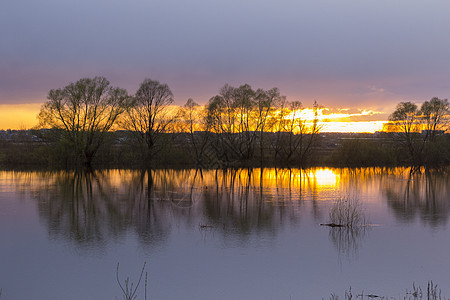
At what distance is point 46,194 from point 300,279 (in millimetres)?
19170

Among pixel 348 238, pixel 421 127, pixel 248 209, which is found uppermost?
pixel 421 127

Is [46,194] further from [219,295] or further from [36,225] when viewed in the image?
[219,295]

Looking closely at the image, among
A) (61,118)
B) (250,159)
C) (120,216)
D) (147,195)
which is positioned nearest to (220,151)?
(250,159)

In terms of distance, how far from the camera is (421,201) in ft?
77.3

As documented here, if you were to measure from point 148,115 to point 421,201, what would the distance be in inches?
1659

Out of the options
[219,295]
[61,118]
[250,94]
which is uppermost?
[250,94]

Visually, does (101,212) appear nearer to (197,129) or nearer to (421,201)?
(421,201)

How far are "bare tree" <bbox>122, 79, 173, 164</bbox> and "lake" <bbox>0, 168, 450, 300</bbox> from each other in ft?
114

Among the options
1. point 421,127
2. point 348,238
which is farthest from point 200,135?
point 348,238

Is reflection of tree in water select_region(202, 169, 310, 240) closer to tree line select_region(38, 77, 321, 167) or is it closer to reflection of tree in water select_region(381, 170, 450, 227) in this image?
reflection of tree in water select_region(381, 170, 450, 227)

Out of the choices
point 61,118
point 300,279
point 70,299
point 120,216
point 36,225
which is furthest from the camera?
point 61,118

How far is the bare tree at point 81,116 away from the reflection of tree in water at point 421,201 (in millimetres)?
37892

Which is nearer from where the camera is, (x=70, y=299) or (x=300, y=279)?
(x=70, y=299)

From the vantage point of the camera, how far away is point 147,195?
2453 cm
